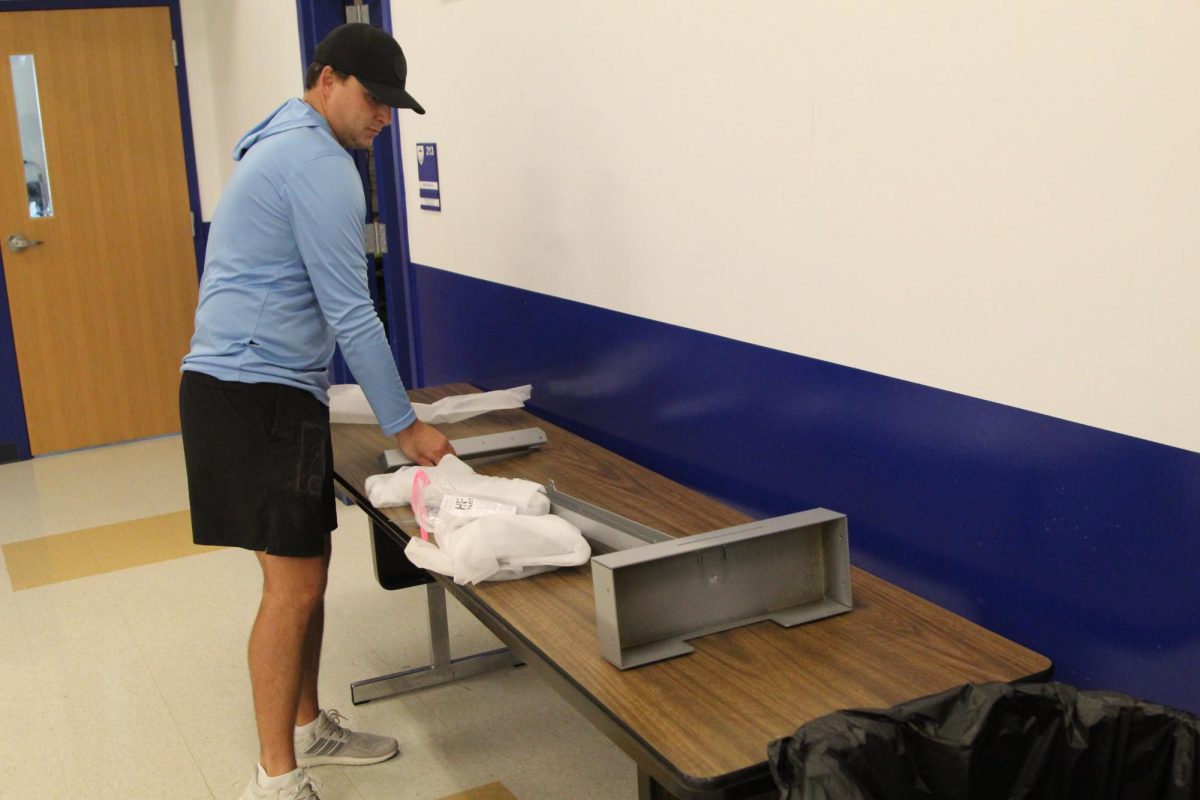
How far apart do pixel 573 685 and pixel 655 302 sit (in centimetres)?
110

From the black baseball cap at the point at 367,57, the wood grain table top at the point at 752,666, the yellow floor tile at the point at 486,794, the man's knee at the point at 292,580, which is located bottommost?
the yellow floor tile at the point at 486,794

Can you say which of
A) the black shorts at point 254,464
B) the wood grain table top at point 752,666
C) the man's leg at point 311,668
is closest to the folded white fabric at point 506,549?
the wood grain table top at point 752,666

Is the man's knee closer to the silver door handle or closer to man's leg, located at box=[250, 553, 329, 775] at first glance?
man's leg, located at box=[250, 553, 329, 775]

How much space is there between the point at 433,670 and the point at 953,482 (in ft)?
5.69

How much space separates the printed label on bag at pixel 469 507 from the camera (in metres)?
2.02

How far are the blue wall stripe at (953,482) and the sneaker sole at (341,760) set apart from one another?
0.94 meters

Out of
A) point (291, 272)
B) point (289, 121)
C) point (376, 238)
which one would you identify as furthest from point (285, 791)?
point (376, 238)

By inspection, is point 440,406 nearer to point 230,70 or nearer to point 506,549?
point 506,549

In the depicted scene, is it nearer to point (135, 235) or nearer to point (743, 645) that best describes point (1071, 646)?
point (743, 645)

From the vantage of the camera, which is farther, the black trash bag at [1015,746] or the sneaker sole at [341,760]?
the sneaker sole at [341,760]

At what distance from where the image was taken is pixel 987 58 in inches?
63.1

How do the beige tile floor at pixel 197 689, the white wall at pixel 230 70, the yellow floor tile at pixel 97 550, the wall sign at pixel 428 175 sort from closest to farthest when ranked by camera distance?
the beige tile floor at pixel 197 689 → the wall sign at pixel 428 175 → the yellow floor tile at pixel 97 550 → the white wall at pixel 230 70

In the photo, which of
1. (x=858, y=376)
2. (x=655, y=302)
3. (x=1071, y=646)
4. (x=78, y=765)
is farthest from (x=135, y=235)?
(x=1071, y=646)

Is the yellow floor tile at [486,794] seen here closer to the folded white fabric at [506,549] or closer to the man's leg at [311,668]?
the man's leg at [311,668]
